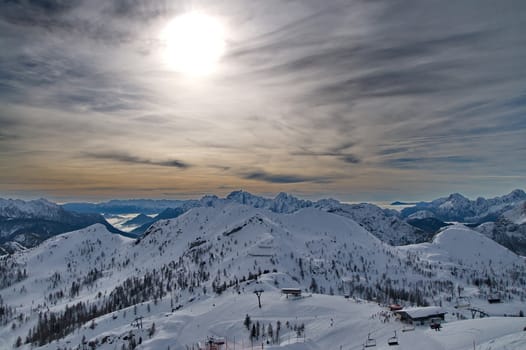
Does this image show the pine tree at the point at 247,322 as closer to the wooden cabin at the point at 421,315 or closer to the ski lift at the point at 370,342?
the ski lift at the point at 370,342

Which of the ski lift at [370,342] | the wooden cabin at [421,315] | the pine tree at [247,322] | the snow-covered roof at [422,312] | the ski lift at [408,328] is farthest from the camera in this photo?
the pine tree at [247,322]

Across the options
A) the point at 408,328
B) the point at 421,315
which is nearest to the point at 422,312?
the point at 421,315

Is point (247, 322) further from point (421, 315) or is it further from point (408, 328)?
point (421, 315)

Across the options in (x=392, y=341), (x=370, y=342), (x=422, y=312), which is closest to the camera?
(x=392, y=341)

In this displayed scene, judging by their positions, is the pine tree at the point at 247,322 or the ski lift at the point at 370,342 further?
the pine tree at the point at 247,322

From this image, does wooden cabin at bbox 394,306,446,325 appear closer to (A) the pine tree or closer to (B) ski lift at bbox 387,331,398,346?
(B) ski lift at bbox 387,331,398,346

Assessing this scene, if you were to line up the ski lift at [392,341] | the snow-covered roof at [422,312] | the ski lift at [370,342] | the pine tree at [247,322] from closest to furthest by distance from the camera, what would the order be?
the ski lift at [392,341]
the ski lift at [370,342]
the snow-covered roof at [422,312]
the pine tree at [247,322]

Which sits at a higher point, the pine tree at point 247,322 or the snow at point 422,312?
the snow at point 422,312

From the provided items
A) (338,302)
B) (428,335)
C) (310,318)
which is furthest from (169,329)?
(428,335)

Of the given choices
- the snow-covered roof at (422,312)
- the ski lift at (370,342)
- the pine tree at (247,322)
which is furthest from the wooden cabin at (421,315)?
the pine tree at (247,322)

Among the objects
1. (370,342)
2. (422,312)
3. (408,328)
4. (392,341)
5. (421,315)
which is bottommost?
(370,342)

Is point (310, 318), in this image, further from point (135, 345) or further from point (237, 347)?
point (135, 345)

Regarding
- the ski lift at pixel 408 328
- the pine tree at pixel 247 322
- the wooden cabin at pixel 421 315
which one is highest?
the wooden cabin at pixel 421 315
